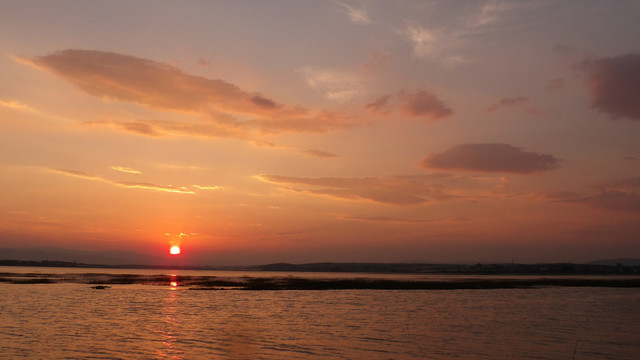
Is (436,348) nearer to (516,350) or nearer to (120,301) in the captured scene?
(516,350)

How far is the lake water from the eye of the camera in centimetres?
3050

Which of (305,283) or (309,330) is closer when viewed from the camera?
(309,330)

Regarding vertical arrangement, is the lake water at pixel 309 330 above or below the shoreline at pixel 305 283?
above

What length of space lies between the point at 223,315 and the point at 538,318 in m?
30.9

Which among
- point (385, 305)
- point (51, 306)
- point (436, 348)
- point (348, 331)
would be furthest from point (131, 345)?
point (385, 305)

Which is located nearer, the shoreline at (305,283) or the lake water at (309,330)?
the lake water at (309,330)

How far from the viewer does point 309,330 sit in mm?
39688

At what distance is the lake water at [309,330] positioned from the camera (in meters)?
30.5

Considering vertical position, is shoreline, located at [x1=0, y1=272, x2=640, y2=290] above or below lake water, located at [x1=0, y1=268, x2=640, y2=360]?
below

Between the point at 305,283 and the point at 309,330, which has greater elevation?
the point at 309,330

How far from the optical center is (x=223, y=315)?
163 ft

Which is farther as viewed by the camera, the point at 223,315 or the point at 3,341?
the point at 223,315

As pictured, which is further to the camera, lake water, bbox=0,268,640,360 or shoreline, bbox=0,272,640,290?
shoreline, bbox=0,272,640,290

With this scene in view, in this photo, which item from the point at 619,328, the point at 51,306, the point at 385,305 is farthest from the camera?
the point at 385,305
